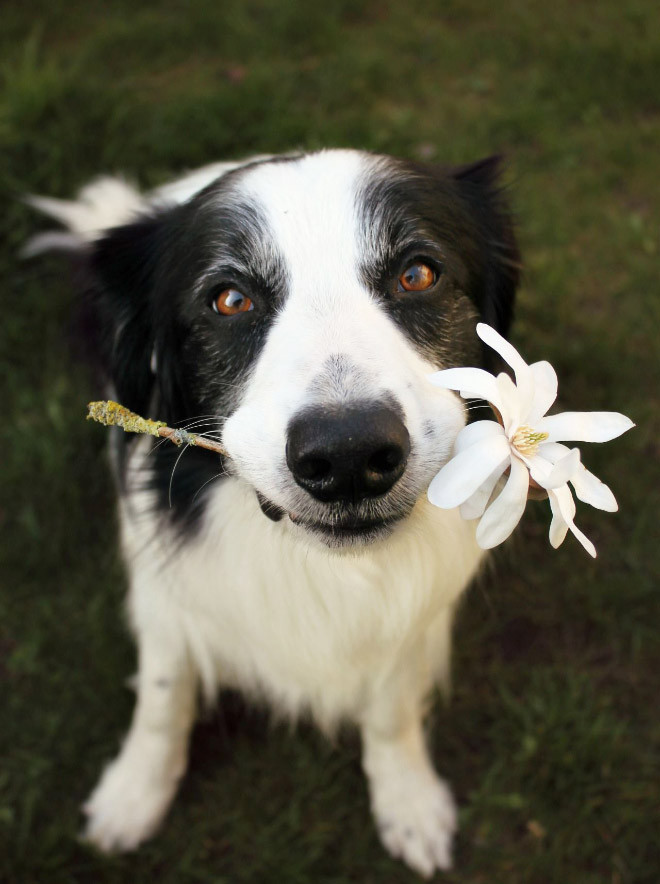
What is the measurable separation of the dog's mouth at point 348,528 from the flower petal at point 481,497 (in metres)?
0.25

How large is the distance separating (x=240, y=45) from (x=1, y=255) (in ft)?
6.19

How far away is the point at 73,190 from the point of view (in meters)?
3.91

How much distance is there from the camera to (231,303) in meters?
1.98

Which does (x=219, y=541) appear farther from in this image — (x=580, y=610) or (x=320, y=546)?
(x=580, y=610)

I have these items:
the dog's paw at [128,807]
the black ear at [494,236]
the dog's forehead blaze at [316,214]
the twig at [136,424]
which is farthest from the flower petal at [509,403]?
the dog's paw at [128,807]

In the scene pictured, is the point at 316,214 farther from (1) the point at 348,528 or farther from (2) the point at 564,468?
(2) the point at 564,468

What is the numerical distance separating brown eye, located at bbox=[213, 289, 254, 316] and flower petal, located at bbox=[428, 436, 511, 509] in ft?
2.40

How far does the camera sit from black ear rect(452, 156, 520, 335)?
2.32 metres

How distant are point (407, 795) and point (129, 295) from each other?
1799mm

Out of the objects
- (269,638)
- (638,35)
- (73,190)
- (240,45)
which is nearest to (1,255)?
(73,190)

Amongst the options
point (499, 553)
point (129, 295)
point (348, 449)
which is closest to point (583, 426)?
point (348, 449)

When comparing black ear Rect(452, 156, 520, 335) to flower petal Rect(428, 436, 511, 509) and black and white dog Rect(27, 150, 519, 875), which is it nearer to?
black and white dog Rect(27, 150, 519, 875)

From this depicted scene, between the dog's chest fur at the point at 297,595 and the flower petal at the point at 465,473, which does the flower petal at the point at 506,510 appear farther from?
the dog's chest fur at the point at 297,595

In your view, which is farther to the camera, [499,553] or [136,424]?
[499,553]
